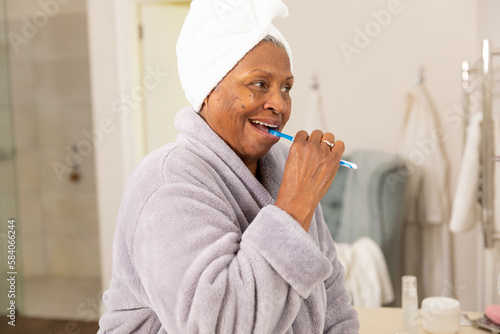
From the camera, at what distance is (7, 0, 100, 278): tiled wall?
3.44 meters

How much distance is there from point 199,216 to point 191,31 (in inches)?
12.9

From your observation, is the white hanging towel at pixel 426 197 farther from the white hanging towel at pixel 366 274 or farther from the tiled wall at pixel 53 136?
the tiled wall at pixel 53 136

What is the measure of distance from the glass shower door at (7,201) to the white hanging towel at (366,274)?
4.89 feet

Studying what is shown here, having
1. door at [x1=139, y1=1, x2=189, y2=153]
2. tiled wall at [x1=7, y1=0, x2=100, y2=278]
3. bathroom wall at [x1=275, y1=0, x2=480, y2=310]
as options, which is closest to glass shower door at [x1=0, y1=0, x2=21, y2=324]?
door at [x1=139, y1=1, x2=189, y2=153]

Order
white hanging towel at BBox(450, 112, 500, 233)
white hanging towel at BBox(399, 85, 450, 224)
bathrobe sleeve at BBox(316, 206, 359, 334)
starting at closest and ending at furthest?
bathrobe sleeve at BBox(316, 206, 359, 334), white hanging towel at BBox(450, 112, 500, 233), white hanging towel at BBox(399, 85, 450, 224)

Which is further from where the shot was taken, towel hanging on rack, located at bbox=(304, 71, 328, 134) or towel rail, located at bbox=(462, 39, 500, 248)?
towel hanging on rack, located at bbox=(304, 71, 328, 134)

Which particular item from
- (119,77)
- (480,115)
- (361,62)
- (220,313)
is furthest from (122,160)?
(220,313)

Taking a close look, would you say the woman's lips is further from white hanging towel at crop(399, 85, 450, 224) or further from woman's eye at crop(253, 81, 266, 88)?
white hanging towel at crop(399, 85, 450, 224)

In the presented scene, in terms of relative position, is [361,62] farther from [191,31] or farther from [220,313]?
[220,313]

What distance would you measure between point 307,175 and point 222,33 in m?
0.26

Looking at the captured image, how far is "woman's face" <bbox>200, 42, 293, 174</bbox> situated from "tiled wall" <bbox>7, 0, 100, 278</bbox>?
Answer: 9.45 ft

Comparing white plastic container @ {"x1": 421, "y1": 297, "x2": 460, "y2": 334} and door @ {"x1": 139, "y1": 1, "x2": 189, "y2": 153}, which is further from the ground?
door @ {"x1": 139, "y1": 1, "x2": 189, "y2": 153}

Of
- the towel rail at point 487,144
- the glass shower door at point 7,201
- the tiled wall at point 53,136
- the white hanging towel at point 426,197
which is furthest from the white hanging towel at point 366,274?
the tiled wall at point 53,136

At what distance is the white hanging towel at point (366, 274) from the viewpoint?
195 cm
